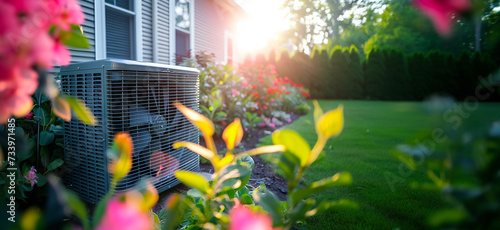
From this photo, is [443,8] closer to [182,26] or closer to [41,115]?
[41,115]

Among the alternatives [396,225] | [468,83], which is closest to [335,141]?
[396,225]

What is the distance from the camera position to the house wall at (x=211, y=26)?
612cm

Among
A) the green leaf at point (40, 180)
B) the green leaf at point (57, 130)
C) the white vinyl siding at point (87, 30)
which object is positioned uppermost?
the white vinyl siding at point (87, 30)

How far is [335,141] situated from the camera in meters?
3.48

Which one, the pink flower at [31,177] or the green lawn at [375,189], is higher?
the pink flower at [31,177]

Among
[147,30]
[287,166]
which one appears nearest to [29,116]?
[287,166]

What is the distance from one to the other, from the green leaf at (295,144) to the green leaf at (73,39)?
1.00ft

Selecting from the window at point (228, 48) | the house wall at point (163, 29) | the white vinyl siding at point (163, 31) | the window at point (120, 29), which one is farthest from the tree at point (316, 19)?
the window at point (120, 29)

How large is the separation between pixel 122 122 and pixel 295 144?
1.22m

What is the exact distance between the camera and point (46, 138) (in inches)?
61.8

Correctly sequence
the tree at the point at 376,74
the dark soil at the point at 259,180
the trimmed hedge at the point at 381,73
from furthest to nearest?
the tree at the point at 376,74 → the trimmed hedge at the point at 381,73 → the dark soil at the point at 259,180

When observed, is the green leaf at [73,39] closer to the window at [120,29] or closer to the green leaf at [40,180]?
the green leaf at [40,180]

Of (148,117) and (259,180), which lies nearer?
(148,117)

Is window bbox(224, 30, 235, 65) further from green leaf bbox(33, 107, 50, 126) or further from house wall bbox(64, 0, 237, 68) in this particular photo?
green leaf bbox(33, 107, 50, 126)
